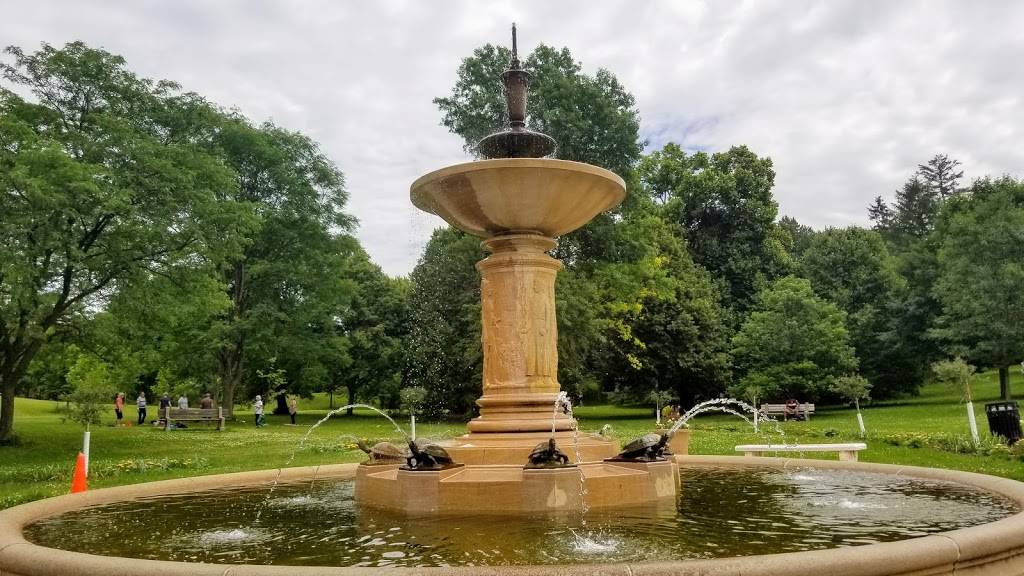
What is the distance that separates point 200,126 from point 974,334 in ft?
117

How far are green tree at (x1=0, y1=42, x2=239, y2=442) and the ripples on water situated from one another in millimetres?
10946

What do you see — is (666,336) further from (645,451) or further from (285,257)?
(645,451)

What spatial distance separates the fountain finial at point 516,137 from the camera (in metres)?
10.2

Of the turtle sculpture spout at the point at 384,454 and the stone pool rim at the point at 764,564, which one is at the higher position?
the turtle sculpture spout at the point at 384,454

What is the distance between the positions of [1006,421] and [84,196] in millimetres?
20199

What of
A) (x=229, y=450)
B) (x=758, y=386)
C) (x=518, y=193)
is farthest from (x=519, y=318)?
(x=758, y=386)

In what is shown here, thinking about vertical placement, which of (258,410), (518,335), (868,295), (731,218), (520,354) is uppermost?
(731,218)

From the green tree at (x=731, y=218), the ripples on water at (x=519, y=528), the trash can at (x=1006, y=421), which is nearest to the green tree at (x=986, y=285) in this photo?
the green tree at (x=731, y=218)

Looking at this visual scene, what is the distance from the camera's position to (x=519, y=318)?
9.69 m

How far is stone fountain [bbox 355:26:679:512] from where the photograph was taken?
8031 millimetres

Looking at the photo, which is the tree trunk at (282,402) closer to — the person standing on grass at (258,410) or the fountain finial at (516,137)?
the person standing on grass at (258,410)

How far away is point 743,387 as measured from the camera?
3866 centimetres

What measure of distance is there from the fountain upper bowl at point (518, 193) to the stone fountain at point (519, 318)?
1 centimetres

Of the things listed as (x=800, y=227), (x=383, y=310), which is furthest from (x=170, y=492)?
(x=800, y=227)
